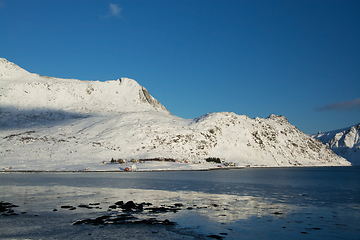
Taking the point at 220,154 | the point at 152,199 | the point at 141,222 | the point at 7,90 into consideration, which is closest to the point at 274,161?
the point at 220,154

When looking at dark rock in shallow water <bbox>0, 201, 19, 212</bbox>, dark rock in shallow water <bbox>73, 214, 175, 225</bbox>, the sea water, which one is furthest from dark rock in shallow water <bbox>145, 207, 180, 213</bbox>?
dark rock in shallow water <bbox>0, 201, 19, 212</bbox>

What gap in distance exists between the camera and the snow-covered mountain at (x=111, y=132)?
93500 millimetres

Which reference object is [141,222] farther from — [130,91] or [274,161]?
[130,91]

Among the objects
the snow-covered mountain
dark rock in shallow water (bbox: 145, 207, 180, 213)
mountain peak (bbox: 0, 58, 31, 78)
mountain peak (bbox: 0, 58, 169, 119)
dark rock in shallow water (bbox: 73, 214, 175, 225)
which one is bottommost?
dark rock in shallow water (bbox: 73, 214, 175, 225)

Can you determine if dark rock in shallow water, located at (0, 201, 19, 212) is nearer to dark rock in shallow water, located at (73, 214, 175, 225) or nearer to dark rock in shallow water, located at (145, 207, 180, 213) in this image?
dark rock in shallow water, located at (73, 214, 175, 225)

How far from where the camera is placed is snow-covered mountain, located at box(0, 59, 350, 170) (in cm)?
9350

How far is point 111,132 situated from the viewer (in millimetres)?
112375

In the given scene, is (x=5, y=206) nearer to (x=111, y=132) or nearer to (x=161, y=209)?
(x=161, y=209)

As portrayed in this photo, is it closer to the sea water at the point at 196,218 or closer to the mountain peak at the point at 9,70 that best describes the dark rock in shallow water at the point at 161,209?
the sea water at the point at 196,218

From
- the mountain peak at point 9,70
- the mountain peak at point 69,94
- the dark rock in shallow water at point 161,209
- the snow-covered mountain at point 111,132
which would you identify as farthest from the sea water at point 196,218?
the mountain peak at point 9,70

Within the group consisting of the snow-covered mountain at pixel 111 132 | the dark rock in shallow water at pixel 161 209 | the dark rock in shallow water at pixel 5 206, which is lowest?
the dark rock in shallow water at pixel 161 209

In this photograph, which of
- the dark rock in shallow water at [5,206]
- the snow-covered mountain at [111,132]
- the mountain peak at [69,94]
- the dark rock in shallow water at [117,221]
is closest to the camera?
the dark rock in shallow water at [117,221]

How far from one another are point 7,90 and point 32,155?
294ft

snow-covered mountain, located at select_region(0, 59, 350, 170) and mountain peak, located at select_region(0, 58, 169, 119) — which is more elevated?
mountain peak, located at select_region(0, 58, 169, 119)
